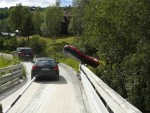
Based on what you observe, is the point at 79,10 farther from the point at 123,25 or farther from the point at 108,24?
the point at 123,25

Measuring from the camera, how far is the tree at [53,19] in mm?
100875

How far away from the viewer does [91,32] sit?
28812 millimetres

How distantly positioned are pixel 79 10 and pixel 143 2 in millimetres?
71452

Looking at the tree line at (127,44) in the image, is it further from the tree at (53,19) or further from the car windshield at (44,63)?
the tree at (53,19)

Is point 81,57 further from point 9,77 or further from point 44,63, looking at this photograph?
point 9,77

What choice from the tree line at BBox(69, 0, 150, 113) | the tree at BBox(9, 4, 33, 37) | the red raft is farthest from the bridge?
the tree at BBox(9, 4, 33, 37)

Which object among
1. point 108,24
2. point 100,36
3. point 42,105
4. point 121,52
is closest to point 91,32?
point 100,36

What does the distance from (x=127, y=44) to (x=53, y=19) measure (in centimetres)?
8058

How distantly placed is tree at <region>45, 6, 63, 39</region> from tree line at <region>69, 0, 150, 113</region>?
239 feet

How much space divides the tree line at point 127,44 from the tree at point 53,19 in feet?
239

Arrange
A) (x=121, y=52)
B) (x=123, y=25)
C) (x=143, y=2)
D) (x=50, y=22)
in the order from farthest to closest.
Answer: (x=50, y=22) → (x=121, y=52) → (x=123, y=25) → (x=143, y=2)

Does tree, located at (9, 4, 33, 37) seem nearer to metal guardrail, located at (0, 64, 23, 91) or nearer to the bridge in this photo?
metal guardrail, located at (0, 64, 23, 91)

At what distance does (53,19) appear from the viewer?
10162 cm

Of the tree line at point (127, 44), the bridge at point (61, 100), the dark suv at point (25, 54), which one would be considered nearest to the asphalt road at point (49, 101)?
the bridge at point (61, 100)
